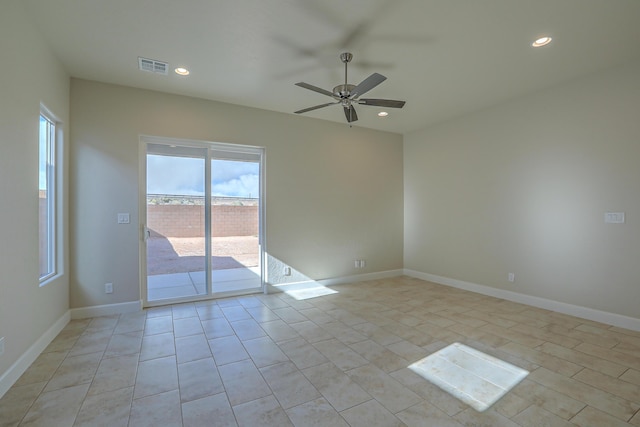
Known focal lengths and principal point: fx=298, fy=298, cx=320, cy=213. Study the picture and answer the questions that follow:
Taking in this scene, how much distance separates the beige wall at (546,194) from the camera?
A: 3.33 metres

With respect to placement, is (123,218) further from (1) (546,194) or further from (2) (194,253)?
(1) (546,194)

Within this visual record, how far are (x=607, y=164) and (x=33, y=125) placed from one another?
5.92m

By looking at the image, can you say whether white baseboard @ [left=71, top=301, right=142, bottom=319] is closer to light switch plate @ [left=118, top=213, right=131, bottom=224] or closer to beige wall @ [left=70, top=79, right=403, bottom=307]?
beige wall @ [left=70, top=79, right=403, bottom=307]

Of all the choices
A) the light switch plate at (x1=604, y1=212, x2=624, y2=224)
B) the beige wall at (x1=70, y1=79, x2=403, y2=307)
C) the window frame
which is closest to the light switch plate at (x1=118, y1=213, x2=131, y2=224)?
the beige wall at (x1=70, y1=79, x2=403, y2=307)

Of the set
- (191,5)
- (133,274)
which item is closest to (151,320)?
(133,274)

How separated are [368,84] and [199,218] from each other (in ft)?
9.91

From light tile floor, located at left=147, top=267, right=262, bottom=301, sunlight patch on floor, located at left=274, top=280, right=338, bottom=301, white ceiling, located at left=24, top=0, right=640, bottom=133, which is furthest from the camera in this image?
sunlight patch on floor, located at left=274, top=280, right=338, bottom=301

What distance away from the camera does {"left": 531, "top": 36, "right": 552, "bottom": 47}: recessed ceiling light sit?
9.15ft

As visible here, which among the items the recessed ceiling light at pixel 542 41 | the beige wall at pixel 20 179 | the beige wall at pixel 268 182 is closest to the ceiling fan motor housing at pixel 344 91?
the recessed ceiling light at pixel 542 41

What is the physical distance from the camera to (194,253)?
14.4 feet

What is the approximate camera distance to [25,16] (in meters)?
2.43

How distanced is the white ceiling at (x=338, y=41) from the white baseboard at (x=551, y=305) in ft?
9.24

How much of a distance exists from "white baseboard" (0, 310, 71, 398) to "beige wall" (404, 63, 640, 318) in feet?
17.8

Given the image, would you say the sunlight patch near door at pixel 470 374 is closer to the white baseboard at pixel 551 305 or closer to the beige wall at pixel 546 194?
the white baseboard at pixel 551 305
